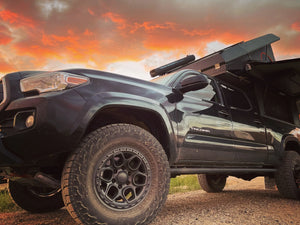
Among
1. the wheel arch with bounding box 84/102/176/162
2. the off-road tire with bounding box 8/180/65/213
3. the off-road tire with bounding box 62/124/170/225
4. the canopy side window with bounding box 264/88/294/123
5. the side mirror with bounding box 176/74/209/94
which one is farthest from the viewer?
the canopy side window with bounding box 264/88/294/123

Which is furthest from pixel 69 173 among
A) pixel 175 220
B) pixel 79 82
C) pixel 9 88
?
pixel 175 220

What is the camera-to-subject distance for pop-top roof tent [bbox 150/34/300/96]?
436 cm

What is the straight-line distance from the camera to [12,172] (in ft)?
7.10

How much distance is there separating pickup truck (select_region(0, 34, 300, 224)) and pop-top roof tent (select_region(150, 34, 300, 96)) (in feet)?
1.55

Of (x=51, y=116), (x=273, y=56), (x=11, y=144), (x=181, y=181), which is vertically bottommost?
(x=181, y=181)

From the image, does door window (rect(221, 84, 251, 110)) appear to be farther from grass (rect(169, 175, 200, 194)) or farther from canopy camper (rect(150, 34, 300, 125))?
grass (rect(169, 175, 200, 194))

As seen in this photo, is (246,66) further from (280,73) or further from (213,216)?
(213,216)

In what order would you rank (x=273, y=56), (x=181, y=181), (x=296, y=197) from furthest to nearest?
(x=181, y=181)
(x=273, y=56)
(x=296, y=197)

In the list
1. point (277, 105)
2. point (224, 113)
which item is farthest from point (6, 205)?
point (277, 105)

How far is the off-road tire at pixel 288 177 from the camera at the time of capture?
4.34 metres

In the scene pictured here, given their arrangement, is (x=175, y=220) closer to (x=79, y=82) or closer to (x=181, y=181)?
(x=79, y=82)

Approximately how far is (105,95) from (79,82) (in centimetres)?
24

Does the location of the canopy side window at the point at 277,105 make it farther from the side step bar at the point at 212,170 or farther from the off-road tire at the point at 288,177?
the side step bar at the point at 212,170

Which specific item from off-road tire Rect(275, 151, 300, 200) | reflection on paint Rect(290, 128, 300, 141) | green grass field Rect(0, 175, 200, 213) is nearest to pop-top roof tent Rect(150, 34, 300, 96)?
reflection on paint Rect(290, 128, 300, 141)
